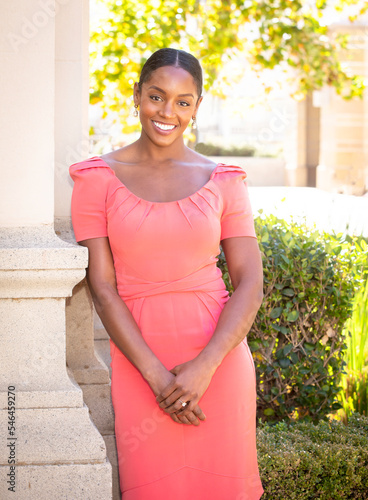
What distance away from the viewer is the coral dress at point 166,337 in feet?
7.58

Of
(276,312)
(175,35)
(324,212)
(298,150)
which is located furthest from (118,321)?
(298,150)

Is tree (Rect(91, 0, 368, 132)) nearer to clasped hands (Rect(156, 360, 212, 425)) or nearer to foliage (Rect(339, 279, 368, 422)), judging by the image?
foliage (Rect(339, 279, 368, 422))

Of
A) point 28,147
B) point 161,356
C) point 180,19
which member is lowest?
point 161,356

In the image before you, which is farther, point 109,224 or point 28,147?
point 109,224

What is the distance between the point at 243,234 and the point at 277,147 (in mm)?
31461

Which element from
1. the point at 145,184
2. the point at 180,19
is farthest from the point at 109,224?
the point at 180,19

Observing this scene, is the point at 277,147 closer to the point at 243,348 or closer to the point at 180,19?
the point at 180,19

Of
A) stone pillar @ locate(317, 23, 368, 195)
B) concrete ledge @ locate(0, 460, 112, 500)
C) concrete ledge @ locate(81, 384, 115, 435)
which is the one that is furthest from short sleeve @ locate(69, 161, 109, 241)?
stone pillar @ locate(317, 23, 368, 195)

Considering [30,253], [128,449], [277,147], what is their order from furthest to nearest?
1. [277,147]
2. [128,449]
3. [30,253]

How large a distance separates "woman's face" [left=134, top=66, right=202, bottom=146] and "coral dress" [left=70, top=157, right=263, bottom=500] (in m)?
0.23

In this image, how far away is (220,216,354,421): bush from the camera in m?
3.78

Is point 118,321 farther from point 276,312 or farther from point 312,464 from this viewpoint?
point 276,312

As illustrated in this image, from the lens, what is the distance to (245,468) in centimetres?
239

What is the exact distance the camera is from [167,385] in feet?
7.31
